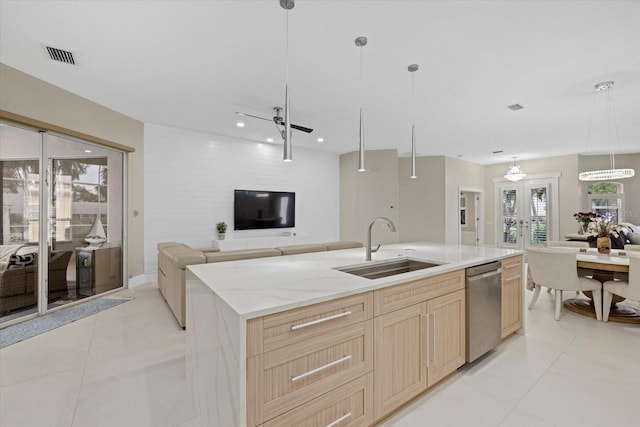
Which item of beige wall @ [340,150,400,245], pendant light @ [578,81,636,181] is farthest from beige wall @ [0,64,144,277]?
pendant light @ [578,81,636,181]

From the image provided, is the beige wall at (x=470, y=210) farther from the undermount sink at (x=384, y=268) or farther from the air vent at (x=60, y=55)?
the air vent at (x=60, y=55)

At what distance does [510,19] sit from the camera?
7.38ft

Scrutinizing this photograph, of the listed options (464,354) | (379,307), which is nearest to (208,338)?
(379,307)

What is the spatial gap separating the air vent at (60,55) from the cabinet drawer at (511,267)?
463 cm

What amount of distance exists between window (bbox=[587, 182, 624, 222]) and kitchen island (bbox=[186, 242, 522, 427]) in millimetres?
8086

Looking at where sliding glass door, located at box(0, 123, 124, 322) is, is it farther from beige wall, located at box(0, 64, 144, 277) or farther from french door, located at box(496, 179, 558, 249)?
french door, located at box(496, 179, 558, 249)

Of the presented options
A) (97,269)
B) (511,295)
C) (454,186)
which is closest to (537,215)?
(454,186)

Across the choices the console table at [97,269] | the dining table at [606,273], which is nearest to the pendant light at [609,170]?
→ the dining table at [606,273]

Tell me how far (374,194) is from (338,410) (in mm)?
5852

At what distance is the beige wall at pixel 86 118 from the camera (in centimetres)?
→ 310

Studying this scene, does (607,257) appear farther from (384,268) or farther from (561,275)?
(384,268)

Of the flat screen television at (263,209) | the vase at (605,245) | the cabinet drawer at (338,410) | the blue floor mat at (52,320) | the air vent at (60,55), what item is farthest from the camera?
the flat screen television at (263,209)

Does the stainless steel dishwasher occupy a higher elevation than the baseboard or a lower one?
higher

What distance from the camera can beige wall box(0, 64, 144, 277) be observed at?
3.10m
